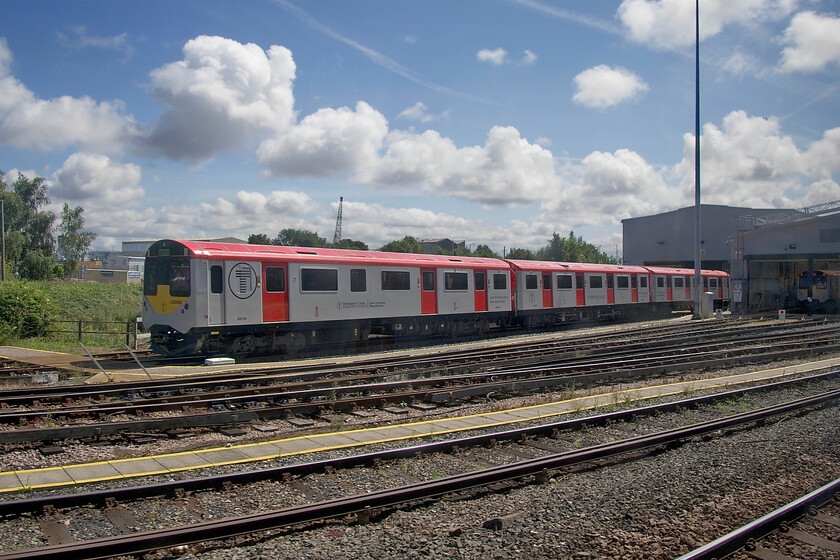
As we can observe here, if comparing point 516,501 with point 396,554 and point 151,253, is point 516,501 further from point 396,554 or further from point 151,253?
point 151,253

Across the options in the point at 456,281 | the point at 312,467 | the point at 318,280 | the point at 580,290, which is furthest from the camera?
the point at 580,290

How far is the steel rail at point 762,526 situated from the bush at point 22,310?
76.0 feet

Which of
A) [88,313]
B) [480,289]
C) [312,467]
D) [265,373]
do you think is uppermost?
[480,289]

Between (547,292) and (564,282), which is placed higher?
(564,282)

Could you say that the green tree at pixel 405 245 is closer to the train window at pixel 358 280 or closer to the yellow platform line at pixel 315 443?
the train window at pixel 358 280

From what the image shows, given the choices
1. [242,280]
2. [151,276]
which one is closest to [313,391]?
[242,280]

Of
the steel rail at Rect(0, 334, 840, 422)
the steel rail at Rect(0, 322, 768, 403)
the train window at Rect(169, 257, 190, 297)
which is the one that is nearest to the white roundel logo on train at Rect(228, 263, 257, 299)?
the train window at Rect(169, 257, 190, 297)

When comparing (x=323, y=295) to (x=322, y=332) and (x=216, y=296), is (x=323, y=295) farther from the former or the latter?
(x=216, y=296)

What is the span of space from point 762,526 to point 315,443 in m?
Answer: 5.02

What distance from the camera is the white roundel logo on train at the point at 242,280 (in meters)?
16.2

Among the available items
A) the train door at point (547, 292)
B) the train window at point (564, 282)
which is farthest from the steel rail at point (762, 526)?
the train window at point (564, 282)

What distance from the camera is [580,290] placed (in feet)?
94.7

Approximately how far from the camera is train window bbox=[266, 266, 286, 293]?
55.8ft

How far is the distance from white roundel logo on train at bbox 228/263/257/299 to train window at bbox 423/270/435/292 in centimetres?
681
